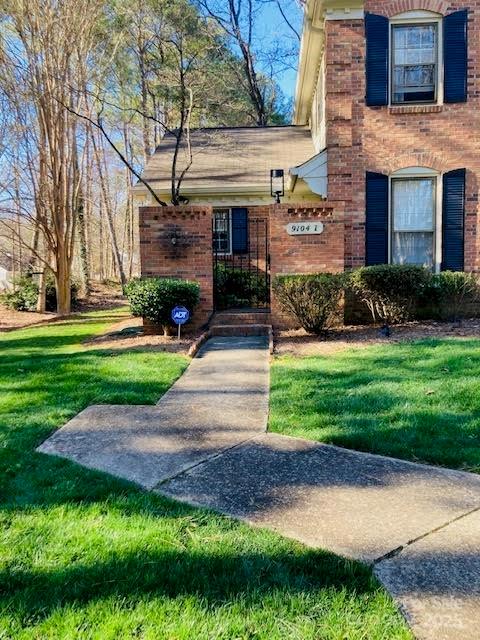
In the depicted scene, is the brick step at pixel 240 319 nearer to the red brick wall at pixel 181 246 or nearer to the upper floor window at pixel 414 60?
the red brick wall at pixel 181 246

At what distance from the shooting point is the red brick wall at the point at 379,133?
9719mm

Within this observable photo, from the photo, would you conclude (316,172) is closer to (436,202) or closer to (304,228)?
(304,228)

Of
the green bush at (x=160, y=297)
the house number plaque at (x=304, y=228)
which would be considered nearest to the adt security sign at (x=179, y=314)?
the green bush at (x=160, y=297)

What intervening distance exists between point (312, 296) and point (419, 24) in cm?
615

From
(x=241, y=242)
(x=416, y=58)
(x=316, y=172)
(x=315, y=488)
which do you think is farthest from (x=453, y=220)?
(x=315, y=488)

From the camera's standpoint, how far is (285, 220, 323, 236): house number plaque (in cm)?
893

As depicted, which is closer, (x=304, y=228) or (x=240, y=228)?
(x=304, y=228)

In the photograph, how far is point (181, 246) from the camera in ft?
29.4

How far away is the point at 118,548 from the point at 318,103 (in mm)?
12131

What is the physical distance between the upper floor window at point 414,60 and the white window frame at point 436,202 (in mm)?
1369

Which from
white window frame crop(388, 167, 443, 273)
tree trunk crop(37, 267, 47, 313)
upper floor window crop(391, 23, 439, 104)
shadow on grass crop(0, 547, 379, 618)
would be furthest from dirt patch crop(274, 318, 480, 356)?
tree trunk crop(37, 267, 47, 313)

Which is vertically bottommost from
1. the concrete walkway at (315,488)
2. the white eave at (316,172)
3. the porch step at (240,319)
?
the concrete walkway at (315,488)

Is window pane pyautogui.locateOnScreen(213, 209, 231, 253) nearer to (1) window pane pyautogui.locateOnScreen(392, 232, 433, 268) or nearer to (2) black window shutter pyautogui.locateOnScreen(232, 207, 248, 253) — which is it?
(2) black window shutter pyautogui.locateOnScreen(232, 207, 248, 253)

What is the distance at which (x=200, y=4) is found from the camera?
66.2 ft
